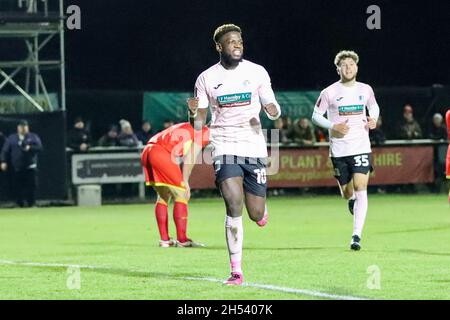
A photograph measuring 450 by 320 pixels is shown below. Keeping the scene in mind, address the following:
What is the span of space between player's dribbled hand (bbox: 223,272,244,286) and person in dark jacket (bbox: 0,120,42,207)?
17.1 meters

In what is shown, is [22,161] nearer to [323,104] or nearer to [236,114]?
[323,104]

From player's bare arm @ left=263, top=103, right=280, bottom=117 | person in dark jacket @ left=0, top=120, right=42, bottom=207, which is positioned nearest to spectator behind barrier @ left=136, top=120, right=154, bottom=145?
person in dark jacket @ left=0, top=120, right=42, bottom=207

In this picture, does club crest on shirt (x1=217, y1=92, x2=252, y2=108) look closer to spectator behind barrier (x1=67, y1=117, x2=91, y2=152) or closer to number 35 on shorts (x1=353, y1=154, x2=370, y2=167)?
number 35 on shorts (x1=353, y1=154, x2=370, y2=167)

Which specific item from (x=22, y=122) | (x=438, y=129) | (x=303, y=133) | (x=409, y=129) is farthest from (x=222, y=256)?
(x=438, y=129)

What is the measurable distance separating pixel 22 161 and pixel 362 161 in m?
13.5

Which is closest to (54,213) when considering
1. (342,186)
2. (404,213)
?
(404,213)

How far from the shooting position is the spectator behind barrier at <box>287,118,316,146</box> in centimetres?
3184

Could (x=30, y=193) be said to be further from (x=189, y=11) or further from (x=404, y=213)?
(x=189, y=11)

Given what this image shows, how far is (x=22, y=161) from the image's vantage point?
29266 millimetres

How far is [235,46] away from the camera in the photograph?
12789 mm

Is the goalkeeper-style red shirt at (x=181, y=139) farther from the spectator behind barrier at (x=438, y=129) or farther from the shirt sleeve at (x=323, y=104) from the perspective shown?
the spectator behind barrier at (x=438, y=129)

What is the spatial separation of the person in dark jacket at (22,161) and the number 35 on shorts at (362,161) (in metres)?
13.1

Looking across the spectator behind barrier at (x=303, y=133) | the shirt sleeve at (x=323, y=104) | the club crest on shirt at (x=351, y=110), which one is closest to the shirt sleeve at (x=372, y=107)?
the club crest on shirt at (x=351, y=110)

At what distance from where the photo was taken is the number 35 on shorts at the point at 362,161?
17.2 meters
